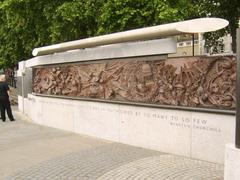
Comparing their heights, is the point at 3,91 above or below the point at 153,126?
above

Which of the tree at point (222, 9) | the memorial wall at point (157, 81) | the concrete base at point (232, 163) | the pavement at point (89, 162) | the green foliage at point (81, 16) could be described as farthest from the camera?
the tree at point (222, 9)

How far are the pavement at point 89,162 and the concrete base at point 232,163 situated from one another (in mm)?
1420

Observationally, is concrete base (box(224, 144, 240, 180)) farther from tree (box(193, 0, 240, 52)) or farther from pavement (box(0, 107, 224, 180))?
tree (box(193, 0, 240, 52))

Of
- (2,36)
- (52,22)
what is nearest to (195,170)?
(52,22)

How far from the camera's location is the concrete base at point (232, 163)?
6.46 metres

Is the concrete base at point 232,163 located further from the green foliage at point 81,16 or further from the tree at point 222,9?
the tree at point 222,9

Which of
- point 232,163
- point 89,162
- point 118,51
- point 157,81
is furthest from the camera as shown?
point 118,51

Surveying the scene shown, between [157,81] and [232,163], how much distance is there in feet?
15.2

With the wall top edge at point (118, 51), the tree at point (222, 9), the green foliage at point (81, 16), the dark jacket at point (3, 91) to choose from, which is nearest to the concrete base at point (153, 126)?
the wall top edge at point (118, 51)

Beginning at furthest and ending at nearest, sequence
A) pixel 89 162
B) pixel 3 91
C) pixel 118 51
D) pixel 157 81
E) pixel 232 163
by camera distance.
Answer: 1. pixel 3 91
2. pixel 118 51
3. pixel 157 81
4. pixel 89 162
5. pixel 232 163

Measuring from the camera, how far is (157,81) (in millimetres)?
11008

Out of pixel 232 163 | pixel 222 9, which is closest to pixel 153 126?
pixel 232 163

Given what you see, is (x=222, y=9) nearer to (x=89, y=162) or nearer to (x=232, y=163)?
(x=89, y=162)

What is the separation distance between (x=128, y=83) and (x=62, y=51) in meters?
4.20
